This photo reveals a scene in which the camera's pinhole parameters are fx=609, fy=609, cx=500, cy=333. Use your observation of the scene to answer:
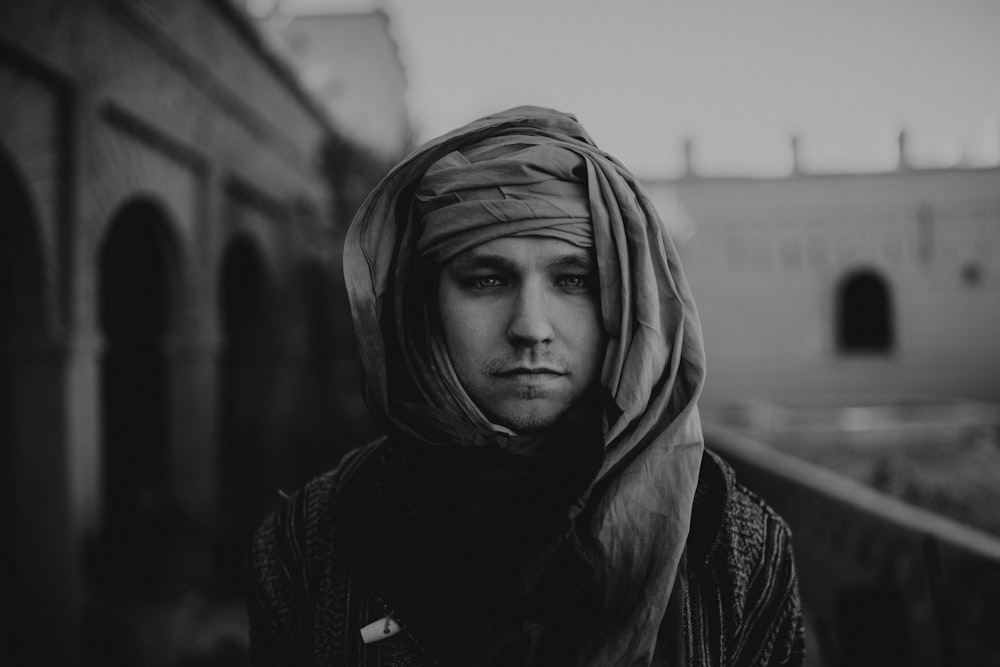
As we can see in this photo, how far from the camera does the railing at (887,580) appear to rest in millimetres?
2221

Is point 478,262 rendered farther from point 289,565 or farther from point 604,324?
point 289,565

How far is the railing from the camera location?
222cm

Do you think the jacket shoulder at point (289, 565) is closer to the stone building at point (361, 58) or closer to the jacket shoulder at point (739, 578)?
the jacket shoulder at point (739, 578)

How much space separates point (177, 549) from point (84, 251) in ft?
7.51

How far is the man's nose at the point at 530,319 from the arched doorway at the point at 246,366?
6.94m

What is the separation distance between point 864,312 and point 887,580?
16446mm

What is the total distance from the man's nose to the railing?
2053 mm

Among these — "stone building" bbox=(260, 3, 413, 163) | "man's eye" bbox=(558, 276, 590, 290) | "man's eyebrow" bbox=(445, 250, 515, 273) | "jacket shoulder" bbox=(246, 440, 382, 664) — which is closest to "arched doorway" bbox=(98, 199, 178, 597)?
"jacket shoulder" bbox=(246, 440, 382, 664)

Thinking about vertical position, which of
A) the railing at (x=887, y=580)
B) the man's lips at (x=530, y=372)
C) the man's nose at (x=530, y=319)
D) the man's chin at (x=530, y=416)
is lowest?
the railing at (x=887, y=580)

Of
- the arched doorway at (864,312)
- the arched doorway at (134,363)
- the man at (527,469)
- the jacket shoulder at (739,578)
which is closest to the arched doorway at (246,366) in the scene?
the arched doorway at (134,363)

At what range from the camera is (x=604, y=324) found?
1.24m

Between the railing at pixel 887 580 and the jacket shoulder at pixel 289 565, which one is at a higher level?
the jacket shoulder at pixel 289 565

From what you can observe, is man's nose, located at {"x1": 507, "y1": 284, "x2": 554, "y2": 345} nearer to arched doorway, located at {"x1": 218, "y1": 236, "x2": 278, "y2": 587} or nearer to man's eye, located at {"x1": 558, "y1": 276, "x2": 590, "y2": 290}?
man's eye, located at {"x1": 558, "y1": 276, "x2": 590, "y2": 290}

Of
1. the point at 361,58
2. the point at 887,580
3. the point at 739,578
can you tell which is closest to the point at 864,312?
the point at 361,58
